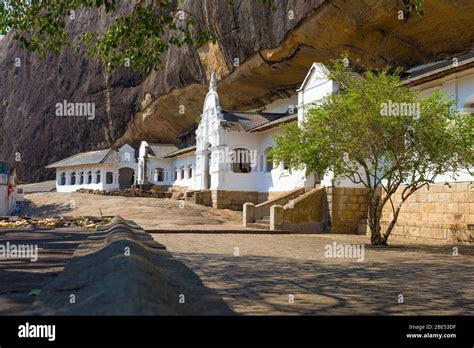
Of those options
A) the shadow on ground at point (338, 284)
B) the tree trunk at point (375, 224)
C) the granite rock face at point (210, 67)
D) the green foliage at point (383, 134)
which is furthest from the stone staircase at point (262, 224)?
the shadow on ground at point (338, 284)

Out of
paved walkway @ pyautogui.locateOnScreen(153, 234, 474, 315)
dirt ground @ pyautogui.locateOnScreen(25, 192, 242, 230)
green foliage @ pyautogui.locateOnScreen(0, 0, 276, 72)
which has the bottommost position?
paved walkway @ pyautogui.locateOnScreen(153, 234, 474, 315)

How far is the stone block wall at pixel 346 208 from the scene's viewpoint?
2047 centimetres

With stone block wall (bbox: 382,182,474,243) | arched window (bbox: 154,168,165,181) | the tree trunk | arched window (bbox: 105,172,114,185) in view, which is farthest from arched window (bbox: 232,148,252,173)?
arched window (bbox: 105,172,114,185)

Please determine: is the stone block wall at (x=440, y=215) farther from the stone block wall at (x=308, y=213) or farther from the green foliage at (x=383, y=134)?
the stone block wall at (x=308, y=213)

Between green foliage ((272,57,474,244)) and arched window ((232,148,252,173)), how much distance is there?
17220 mm

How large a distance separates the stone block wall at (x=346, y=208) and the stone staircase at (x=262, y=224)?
2779 mm

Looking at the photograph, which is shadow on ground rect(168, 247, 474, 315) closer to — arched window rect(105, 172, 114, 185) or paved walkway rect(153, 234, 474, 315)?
paved walkway rect(153, 234, 474, 315)

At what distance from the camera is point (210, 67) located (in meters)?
36.6

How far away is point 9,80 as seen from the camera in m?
63.5

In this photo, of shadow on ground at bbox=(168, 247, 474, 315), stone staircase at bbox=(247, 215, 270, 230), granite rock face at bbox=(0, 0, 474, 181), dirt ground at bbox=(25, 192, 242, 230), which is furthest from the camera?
dirt ground at bbox=(25, 192, 242, 230)

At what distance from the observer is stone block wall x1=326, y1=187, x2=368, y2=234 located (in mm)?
20469

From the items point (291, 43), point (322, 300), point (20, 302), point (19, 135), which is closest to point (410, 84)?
point (291, 43)

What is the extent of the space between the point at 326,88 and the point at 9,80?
53.2 m

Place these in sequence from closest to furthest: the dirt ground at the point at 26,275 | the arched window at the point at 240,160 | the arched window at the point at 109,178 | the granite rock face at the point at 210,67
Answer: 1. the dirt ground at the point at 26,275
2. the granite rock face at the point at 210,67
3. the arched window at the point at 240,160
4. the arched window at the point at 109,178
